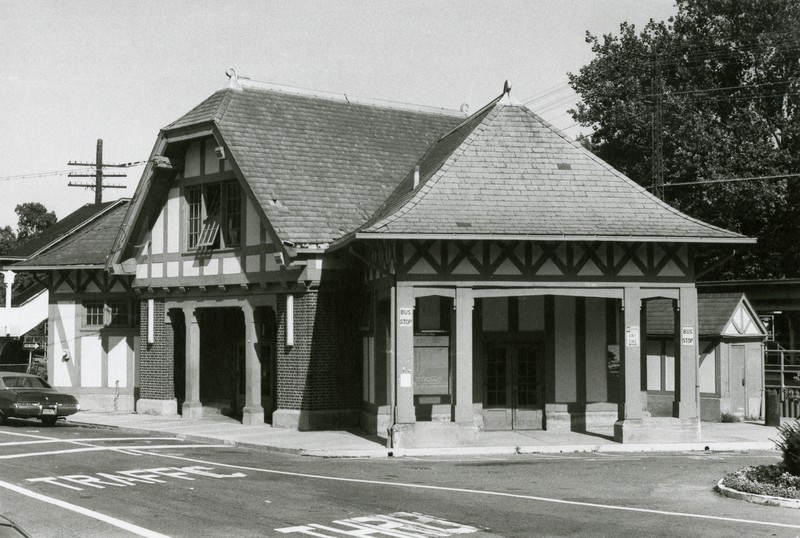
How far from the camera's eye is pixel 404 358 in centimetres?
2034

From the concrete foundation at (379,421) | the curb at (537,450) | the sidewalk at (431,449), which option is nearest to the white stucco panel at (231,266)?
the sidewalk at (431,449)

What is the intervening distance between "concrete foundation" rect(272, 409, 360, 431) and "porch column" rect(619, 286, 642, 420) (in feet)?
22.1

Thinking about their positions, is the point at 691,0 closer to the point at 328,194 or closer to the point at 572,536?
the point at 328,194

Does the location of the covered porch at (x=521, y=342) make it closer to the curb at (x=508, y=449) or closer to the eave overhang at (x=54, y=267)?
the curb at (x=508, y=449)

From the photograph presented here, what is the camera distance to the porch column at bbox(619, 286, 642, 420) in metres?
21.1

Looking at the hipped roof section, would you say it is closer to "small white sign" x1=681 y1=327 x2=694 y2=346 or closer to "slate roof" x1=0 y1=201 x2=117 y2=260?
"small white sign" x1=681 y1=327 x2=694 y2=346

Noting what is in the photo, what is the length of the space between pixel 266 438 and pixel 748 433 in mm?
11208

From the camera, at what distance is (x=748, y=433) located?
77.2ft

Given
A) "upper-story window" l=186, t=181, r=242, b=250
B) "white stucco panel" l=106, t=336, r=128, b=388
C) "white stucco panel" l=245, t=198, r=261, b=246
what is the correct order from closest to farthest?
1. "white stucco panel" l=245, t=198, r=261, b=246
2. "upper-story window" l=186, t=181, r=242, b=250
3. "white stucco panel" l=106, t=336, r=128, b=388

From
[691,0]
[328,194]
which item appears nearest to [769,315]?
[691,0]

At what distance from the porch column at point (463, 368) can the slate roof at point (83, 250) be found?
46.5 ft

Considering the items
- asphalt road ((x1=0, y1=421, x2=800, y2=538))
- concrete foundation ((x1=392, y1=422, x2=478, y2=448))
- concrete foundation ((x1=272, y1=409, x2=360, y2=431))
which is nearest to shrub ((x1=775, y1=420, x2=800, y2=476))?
asphalt road ((x1=0, y1=421, x2=800, y2=538))

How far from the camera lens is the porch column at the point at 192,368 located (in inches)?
1079

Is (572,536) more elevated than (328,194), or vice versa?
(328,194)
